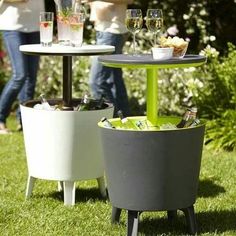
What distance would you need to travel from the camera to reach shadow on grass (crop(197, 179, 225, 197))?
16.6 ft

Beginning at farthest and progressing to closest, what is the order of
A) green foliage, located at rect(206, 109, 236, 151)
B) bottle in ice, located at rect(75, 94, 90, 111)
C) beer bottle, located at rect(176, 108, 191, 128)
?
green foliage, located at rect(206, 109, 236, 151) → bottle in ice, located at rect(75, 94, 90, 111) → beer bottle, located at rect(176, 108, 191, 128)

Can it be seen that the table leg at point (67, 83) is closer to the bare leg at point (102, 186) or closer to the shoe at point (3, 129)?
the bare leg at point (102, 186)

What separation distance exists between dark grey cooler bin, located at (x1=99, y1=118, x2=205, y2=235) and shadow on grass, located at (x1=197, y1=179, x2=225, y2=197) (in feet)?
Result: 3.02

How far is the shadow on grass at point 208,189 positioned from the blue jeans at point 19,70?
2222mm

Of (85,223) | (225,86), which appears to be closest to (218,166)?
(225,86)

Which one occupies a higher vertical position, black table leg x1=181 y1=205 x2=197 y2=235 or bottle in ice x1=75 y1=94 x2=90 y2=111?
bottle in ice x1=75 y1=94 x2=90 y2=111

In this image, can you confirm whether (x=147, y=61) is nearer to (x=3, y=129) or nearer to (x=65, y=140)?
(x=65, y=140)

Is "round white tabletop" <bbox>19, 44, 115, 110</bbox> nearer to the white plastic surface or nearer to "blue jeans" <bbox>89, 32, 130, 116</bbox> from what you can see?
the white plastic surface

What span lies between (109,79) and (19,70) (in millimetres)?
833

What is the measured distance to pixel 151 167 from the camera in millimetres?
3998

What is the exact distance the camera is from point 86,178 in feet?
15.9

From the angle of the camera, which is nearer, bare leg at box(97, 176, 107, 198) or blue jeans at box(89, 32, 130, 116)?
bare leg at box(97, 176, 107, 198)

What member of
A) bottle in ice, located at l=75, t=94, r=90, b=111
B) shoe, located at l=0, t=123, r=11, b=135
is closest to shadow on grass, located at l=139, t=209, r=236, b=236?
bottle in ice, located at l=75, t=94, r=90, b=111

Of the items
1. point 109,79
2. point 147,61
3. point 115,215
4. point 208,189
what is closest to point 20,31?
point 109,79
